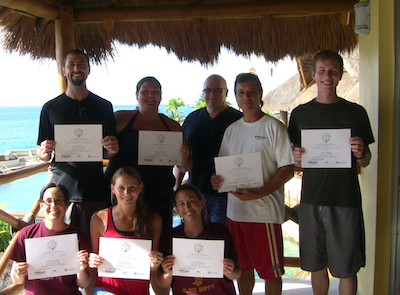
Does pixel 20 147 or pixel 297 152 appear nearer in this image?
pixel 297 152

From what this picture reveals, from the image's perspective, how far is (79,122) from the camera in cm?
232

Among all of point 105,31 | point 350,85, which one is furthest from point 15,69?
point 105,31

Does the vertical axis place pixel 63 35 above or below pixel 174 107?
below

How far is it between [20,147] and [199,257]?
184 ft

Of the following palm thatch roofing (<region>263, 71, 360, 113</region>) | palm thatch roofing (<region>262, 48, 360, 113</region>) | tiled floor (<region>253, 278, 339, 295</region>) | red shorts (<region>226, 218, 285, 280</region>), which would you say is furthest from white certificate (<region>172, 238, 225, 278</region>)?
palm thatch roofing (<region>263, 71, 360, 113</region>)

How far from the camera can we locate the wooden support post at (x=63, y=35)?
3492 mm

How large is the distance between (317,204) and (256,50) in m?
2.36

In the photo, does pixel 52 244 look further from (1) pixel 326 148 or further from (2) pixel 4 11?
(2) pixel 4 11

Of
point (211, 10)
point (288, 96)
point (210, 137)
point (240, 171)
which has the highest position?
point (288, 96)

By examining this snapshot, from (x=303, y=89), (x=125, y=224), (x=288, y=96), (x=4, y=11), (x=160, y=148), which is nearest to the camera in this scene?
(x=125, y=224)

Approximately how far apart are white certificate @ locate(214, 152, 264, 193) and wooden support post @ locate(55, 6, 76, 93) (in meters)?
2.14

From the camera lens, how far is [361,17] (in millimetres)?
2592

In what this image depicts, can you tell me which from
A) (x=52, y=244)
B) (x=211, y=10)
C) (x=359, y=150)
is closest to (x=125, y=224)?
(x=52, y=244)

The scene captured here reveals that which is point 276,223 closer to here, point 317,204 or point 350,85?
point 317,204
